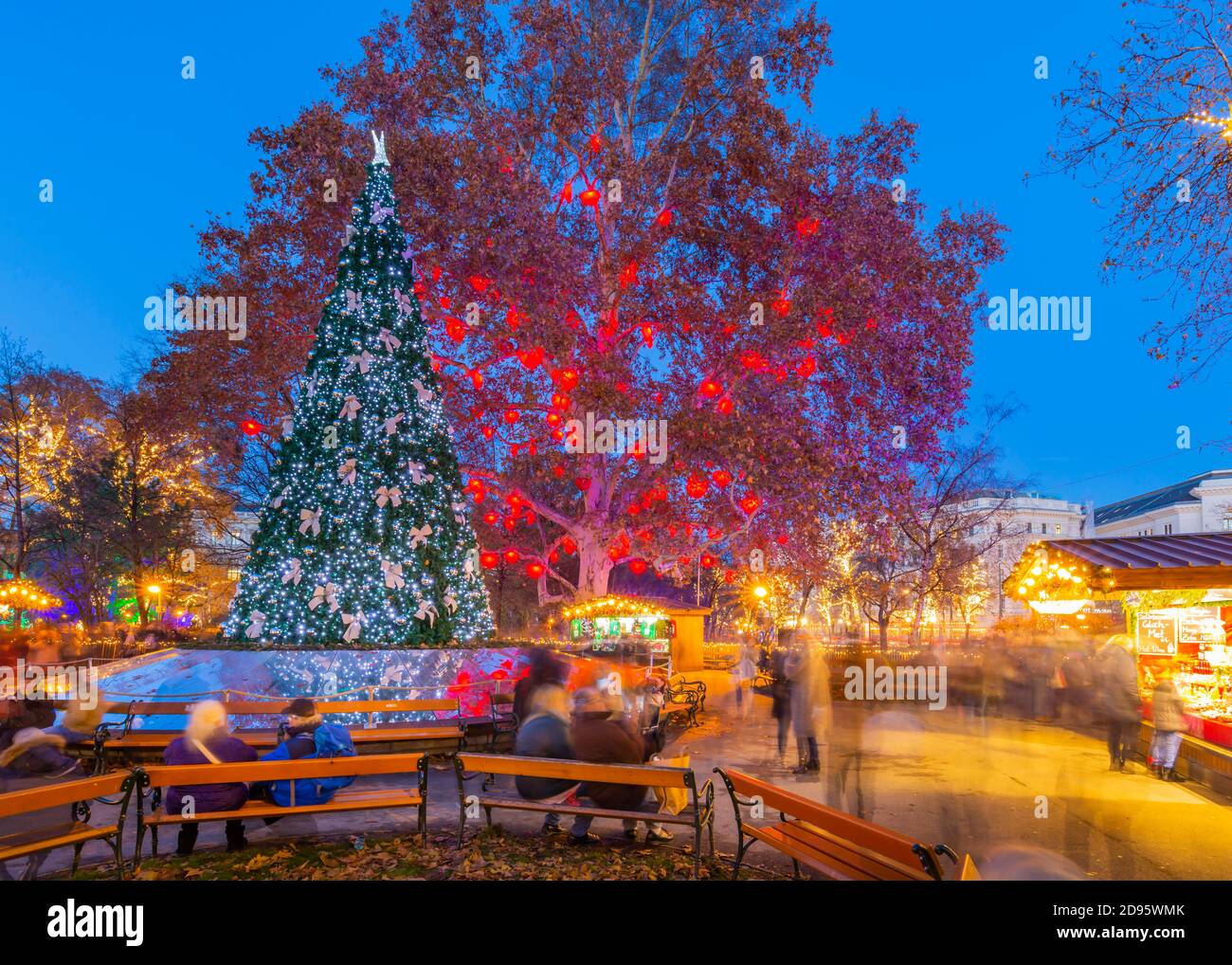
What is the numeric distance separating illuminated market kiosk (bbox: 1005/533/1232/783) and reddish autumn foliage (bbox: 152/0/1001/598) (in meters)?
5.95

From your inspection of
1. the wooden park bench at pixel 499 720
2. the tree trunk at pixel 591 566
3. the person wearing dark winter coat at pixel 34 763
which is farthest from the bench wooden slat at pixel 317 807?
the tree trunk at pixel 591 566

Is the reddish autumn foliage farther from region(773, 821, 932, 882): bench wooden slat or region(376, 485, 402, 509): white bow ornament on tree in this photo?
region(773, 821, 932, 882): bench wooden slat

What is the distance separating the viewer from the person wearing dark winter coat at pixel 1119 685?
34.8ft

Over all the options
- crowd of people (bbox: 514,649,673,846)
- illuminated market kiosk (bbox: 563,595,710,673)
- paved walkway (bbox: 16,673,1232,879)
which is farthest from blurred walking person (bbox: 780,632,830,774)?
illuminated market kiosk (bbox: 563,595,710,673)

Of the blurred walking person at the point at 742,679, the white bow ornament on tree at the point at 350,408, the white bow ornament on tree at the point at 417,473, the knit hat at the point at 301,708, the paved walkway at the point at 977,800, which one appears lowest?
the blurred walking person at the point at 742,679

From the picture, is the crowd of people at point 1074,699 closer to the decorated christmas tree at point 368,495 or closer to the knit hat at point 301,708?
the knit hat at point 301,708

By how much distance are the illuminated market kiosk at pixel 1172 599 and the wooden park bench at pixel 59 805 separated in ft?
40.1

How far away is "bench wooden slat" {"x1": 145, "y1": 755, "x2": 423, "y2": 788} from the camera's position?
6.40 meters

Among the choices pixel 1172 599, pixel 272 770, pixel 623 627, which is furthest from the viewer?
→ pixel 623 627

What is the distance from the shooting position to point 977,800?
30.9ft

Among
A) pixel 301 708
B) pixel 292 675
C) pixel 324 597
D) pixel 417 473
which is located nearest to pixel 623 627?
pixel 417 473

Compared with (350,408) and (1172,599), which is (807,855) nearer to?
(350,408)

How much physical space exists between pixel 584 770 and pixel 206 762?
10.6 ft
